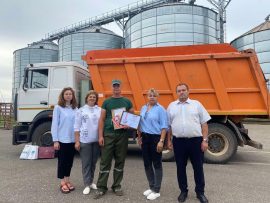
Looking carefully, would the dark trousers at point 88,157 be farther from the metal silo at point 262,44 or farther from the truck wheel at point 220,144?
the metal silo at point 262,44

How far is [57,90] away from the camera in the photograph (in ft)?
17.4

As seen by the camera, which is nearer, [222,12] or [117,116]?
[117,116]

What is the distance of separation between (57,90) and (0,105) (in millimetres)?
9302

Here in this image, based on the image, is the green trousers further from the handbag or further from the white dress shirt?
the handbag

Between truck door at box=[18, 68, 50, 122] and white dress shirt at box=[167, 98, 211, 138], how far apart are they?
387 cm

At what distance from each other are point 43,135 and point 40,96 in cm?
105

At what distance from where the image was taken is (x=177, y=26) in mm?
17750

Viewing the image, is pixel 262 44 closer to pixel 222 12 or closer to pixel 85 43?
pixel 222 12

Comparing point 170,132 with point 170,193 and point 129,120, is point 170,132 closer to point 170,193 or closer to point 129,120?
point 129,120

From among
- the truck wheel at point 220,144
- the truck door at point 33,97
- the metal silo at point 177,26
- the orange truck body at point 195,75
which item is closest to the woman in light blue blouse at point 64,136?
the orange truck body at point 195,75

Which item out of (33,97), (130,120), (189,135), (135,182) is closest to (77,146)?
(130,120)

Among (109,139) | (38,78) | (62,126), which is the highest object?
(38,78)

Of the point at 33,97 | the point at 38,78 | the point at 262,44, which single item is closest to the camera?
the point at 33,97

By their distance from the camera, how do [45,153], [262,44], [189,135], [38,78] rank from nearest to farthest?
1. [189,135]
2. [45,153]
3. [38,78]
4. [262,44]
